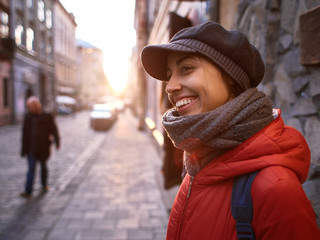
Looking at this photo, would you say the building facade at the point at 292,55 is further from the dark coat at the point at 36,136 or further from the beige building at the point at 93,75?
the beige building at the point at 93,75

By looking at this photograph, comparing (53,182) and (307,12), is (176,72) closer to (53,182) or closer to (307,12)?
(307,12)

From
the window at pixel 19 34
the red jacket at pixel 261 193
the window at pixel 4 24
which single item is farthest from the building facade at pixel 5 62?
the red jacket at pixel 261 193

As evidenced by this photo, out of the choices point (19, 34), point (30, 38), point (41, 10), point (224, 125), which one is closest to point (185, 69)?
point (224, 125)

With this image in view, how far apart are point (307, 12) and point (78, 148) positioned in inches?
378

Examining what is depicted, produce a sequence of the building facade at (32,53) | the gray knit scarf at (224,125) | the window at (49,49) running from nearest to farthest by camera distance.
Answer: the gray knit scarf at (224,125)
the building facade at (32,53)
the window at (49,49)

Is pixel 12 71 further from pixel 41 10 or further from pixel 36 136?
pixel 36 136

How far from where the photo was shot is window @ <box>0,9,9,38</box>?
50.6 feet

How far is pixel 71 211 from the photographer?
4223mm

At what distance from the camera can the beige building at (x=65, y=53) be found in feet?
106

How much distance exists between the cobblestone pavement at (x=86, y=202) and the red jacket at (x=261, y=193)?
106 inches

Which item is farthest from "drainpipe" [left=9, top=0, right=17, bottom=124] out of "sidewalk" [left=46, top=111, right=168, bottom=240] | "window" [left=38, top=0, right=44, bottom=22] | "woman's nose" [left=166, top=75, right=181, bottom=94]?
"woman's nose" [left=166, top=75, right=181, bottom=94]

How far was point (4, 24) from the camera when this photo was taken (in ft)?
52.7

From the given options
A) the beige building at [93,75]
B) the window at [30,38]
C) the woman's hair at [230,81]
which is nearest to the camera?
the woman's hair at [230,81]

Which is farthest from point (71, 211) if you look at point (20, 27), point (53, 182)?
point (20, 27)
